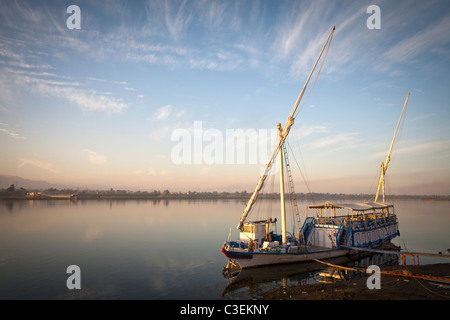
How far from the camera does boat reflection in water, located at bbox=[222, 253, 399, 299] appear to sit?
86.5 feet

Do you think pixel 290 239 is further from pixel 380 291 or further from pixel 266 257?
pixel 380 291

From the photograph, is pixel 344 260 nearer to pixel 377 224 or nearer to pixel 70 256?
pixel 377 224

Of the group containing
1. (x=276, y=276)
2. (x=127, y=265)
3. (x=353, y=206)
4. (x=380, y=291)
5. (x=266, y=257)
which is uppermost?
(x=353, y=206)

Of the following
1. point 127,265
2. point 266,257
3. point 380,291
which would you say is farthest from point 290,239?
point 127,265

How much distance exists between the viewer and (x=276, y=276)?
30.1 meters

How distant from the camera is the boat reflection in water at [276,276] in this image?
1038 inches

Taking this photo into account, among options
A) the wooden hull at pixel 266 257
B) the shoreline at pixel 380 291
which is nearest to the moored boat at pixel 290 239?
the wooden hull at pixel 266 257

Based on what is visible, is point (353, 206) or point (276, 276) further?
point (353, 206)

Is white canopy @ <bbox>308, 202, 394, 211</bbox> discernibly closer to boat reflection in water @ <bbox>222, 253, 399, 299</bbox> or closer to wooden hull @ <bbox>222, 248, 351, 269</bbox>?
boat reflection in water @ <bbox>222, 253, 399, 299</bbox>

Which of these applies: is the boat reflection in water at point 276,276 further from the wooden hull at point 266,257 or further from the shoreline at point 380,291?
the shoreline at point 380,291

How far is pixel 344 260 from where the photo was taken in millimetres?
38406
